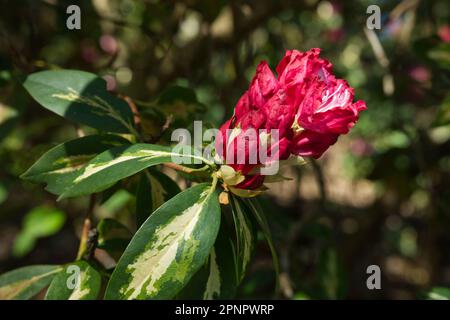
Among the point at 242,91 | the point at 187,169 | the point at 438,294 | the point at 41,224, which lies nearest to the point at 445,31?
the point at 242,91

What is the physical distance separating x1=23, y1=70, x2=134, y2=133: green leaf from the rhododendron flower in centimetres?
26

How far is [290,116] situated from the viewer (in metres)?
0.70

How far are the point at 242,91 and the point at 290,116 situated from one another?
1.01m

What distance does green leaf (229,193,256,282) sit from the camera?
2.42 feet

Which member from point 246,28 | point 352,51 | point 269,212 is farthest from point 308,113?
point 352,51

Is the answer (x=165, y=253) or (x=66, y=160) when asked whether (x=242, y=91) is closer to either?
(x=66, y=160)

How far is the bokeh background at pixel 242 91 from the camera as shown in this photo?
134 centimetres

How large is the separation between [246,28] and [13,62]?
793mm

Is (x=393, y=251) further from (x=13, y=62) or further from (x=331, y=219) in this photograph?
(x=13, y=62)

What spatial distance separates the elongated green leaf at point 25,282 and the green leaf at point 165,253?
1.01 feet

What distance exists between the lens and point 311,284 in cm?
138

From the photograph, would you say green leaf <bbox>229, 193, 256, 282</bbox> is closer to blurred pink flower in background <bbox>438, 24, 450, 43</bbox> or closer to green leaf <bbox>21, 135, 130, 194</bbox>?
green leaf <bbox>21, 135, 130, 194</bbox>

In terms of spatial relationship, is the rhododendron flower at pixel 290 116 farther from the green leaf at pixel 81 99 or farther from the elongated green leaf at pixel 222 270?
the green leaf at pixel 81 99
